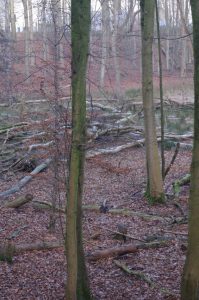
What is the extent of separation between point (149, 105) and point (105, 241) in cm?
354

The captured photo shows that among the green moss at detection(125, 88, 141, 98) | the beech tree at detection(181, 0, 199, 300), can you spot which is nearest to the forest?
the beech tree at detection(181, 0, 199, 300)

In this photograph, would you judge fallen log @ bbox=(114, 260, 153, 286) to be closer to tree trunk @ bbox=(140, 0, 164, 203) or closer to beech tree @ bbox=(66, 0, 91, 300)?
beech tree @ bbox=(66, 0, 91, 300)

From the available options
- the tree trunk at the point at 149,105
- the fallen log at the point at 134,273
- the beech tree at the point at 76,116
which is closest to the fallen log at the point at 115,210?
the tree trunk at the point at 149,105

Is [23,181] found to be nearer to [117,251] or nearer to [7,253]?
[7,253]

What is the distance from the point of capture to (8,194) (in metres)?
11.5

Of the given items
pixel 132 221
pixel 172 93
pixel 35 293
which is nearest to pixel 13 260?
pixel 35 293

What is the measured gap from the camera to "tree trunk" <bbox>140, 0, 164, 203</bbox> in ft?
32.3

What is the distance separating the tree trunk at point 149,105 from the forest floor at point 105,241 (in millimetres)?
407

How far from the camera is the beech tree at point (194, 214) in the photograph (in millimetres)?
4559

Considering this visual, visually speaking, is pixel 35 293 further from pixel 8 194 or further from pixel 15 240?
pixel 8 194

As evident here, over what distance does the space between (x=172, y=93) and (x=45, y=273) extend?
26.9 metres

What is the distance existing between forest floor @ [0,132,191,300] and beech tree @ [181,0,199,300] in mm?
832

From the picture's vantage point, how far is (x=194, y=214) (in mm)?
4660

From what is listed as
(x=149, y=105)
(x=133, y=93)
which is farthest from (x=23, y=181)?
(x=133, y=93)
